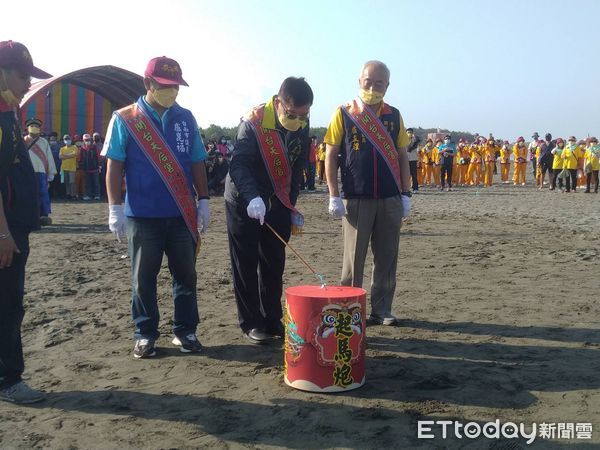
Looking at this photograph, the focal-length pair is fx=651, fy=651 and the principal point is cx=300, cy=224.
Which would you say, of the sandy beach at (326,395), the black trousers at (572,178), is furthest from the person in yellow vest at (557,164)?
the sandy beach at (326,395)

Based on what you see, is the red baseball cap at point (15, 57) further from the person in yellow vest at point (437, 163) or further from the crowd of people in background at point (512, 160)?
the person in yellow vest at point (437, 163)

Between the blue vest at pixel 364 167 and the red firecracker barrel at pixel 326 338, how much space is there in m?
1.49

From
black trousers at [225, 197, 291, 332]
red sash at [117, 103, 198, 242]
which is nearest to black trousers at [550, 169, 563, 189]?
black trousers at [225, 197, 291, 332]

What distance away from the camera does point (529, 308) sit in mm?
5734

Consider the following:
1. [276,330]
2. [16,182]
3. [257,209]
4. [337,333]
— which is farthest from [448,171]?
[16,182]

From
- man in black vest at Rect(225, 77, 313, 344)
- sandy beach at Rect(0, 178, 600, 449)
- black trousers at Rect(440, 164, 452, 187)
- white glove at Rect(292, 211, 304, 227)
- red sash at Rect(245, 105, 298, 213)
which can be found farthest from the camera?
black trousers at Rect(440, 164, 452, 187)

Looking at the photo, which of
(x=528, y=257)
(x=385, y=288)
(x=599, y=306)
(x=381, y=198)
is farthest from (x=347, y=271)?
(x=528, y=257)

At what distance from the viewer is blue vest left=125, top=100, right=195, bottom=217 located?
4398 mm

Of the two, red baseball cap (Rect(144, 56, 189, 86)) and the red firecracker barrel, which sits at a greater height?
red baseball cap (Rect(144, 56, 189, 86))

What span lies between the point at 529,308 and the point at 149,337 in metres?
3.29

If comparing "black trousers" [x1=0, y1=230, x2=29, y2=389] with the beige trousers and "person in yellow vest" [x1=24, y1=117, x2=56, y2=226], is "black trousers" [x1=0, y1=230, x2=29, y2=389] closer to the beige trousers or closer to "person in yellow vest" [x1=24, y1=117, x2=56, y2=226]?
the beige trousers

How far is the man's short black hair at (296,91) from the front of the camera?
14.7 ft

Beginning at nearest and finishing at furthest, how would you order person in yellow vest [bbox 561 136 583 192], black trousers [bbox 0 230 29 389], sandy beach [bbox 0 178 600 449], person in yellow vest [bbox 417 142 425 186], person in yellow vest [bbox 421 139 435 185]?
sandy beach [bbox 0 178 600 449], black trousers [bbox 0 230 29 389], person in yellow vest [bbox 561 136 583 192], person in yellow vest [bbox 421 139 435 185], person in yellow vest [bbox 417 142 425 186]

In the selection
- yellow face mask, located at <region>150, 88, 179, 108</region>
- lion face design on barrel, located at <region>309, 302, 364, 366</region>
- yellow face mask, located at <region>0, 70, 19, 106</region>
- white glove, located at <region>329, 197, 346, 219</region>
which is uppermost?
yellow face mask, located at <region>150, 88, 179, 108</region>
